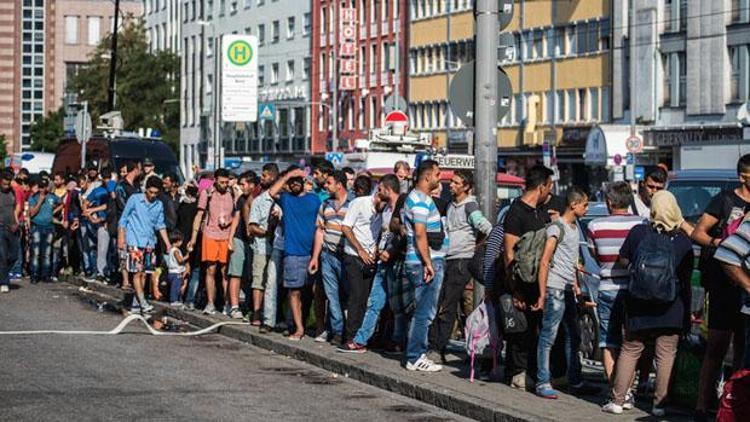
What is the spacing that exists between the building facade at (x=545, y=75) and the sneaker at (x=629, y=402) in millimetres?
54060

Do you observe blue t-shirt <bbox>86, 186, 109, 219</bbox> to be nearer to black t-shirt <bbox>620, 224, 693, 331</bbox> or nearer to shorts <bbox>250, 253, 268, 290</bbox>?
shorts <bbox>250, 253, 268, 290</bbox>

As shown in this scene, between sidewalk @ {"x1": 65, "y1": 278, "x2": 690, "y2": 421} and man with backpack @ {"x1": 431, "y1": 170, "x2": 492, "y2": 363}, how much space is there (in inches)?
14.5

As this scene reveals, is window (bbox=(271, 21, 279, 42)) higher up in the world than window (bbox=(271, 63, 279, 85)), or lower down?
higher up

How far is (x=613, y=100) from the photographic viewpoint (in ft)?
221

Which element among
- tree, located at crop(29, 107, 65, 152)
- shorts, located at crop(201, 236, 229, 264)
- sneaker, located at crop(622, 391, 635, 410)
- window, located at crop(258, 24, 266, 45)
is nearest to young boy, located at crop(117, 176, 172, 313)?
shorts, located at crop(201, 236, 229, 264)

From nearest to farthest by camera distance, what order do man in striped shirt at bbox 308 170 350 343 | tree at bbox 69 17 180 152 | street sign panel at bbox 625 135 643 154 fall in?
man in striped shirt at bbox 308 170 350 343 < street sign panel at bbox 625 135 643 154 < tree at bbox 69 17 180 152

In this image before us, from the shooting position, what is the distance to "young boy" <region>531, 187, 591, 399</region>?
44.9 ft

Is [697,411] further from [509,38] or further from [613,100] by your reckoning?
[613,100]

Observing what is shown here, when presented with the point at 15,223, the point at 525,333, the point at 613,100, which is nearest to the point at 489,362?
the point at 525,333

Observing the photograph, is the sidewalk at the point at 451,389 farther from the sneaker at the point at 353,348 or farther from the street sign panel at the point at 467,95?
the street sign panel at the point at 467,95

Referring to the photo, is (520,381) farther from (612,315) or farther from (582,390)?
(612,315)

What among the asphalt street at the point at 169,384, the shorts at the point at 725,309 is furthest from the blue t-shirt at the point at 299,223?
the shorts at the point at 725,309

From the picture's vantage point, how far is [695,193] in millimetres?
18000

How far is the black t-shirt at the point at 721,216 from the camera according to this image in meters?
12.1
